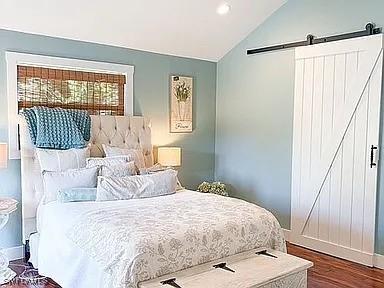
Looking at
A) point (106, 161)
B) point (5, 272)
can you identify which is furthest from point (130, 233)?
point (5, 272)

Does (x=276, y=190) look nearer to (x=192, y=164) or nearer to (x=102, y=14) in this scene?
(x=192, y=164)

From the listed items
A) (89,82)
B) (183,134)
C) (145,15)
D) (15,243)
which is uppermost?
(145,15)

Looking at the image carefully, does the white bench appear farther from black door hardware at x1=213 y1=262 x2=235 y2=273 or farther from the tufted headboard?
the tufted headboard

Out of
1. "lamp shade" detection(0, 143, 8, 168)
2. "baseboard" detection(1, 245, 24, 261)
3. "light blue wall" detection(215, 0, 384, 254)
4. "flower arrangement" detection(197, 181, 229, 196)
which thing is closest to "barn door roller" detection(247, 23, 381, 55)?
"light blue wall" detection(215, 0, 384, 254)

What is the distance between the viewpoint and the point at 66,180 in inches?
144

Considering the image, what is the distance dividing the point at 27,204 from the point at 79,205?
0.89m

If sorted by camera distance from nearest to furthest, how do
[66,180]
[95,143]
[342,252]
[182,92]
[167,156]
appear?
[66,180]
[342,252]
[95,143]
[167,156]
[182,92]

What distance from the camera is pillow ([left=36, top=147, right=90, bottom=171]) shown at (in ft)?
12.5

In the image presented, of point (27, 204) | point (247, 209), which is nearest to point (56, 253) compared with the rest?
point (27, 204)

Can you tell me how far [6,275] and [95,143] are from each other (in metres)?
1.55

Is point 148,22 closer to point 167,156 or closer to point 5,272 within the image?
point 167,156

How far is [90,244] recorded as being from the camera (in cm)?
279

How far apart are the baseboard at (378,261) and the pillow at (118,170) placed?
2.58 m

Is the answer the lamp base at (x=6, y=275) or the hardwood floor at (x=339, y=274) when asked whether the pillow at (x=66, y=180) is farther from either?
the hardwood floor at (x=339, y=274)
